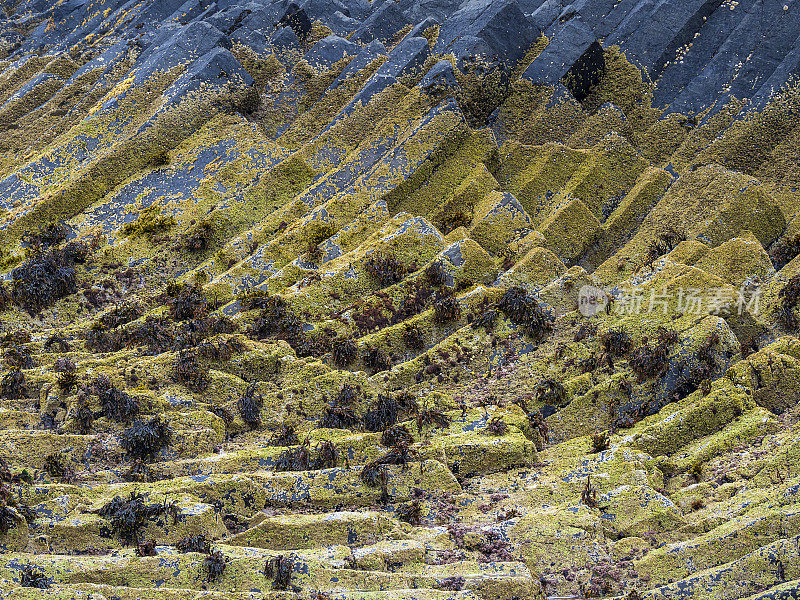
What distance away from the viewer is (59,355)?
21359mm

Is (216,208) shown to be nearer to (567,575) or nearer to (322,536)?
(322,536)

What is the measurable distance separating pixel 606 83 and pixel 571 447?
66.4 feet

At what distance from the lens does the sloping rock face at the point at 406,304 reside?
46.8 ft

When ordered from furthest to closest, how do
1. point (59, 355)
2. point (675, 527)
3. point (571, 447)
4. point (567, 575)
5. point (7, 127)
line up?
point (7, 127) < point (59, 355) < point (571, 447) < point (675, 527) < point (567, 575)

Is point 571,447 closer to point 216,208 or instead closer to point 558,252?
point 558,252

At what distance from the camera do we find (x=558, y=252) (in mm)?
25562

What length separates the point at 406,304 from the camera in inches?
898

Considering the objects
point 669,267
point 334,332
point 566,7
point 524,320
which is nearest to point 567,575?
point 524,320

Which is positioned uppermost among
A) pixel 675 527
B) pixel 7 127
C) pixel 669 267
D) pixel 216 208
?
pixel 7 127

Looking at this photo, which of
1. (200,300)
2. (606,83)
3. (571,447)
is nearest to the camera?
(571,447)

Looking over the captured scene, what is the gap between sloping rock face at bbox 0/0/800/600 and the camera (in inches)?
561

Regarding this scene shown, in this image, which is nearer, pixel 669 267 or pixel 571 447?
pixel 571 447

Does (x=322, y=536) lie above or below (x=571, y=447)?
above

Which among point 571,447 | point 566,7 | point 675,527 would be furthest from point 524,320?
point 566,7
